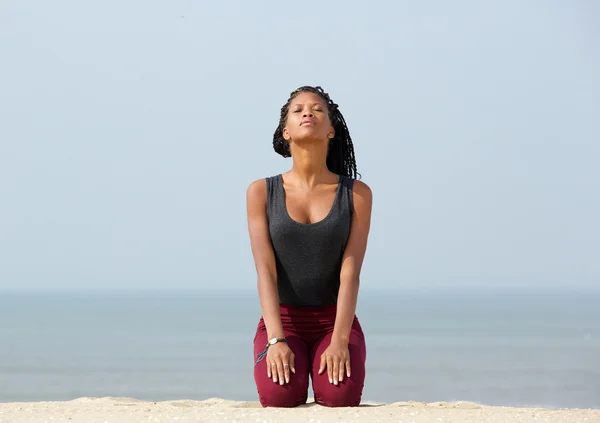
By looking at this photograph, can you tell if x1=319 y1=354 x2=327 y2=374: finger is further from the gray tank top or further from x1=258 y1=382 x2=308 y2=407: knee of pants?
the gray tank top

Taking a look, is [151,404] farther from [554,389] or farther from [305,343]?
[554,389]

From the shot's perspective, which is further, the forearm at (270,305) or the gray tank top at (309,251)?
the gray tank top at (309,251)

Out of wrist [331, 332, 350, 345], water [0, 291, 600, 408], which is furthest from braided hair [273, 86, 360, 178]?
water [0, 291, 600, 408]

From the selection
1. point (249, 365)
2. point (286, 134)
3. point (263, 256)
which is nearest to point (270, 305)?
point (263, 256)

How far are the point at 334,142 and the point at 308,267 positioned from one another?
0.79m

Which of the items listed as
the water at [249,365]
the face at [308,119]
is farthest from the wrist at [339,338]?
the water at [249,365]

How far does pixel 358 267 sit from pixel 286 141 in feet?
2.64

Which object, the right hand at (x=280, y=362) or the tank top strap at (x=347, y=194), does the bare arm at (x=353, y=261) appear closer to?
the tank top strap at (x=347, y=194)

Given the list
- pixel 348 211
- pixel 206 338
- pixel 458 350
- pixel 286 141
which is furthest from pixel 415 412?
pixel 206 338

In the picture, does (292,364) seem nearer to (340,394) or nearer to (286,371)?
(286,371)

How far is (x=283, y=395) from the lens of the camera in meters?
4.76

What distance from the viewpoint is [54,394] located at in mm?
12531

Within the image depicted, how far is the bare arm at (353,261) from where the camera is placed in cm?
481

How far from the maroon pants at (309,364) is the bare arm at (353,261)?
0.42 ft
